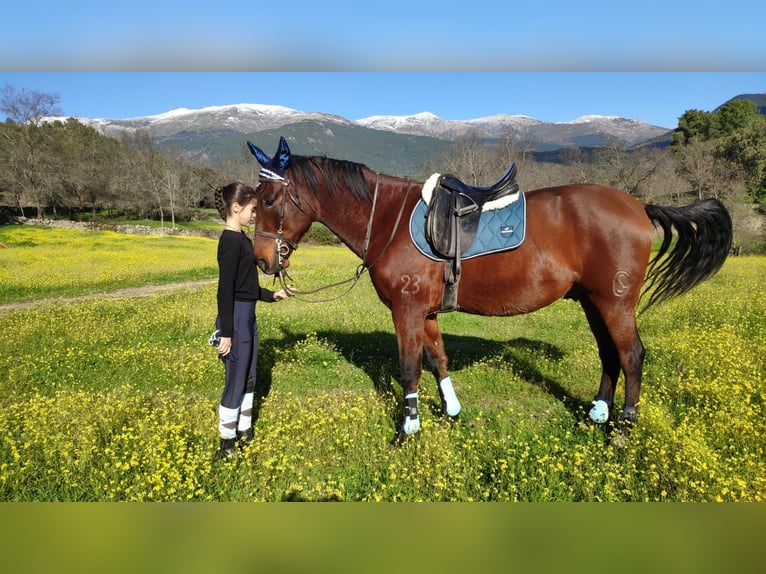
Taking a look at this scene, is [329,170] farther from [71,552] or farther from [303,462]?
[71,552]

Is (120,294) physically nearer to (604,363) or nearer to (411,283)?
(411,283)

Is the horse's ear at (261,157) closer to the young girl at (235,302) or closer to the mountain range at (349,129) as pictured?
the young girl at (235,302)

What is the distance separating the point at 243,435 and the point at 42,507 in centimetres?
182

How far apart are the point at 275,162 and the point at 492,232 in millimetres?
1950

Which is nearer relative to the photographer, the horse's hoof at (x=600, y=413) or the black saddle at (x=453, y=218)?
the black saddle at (x=453, y=218)

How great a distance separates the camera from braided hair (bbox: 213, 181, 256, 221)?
2.82 meters

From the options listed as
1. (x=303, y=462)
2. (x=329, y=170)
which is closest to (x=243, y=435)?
(x=303, y=462)

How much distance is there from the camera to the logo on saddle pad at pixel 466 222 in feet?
10.3

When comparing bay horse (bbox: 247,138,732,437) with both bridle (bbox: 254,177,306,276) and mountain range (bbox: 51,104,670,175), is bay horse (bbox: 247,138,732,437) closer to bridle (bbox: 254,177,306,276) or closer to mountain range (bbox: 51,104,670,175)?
bridle (bbox: 254,177,306,276)

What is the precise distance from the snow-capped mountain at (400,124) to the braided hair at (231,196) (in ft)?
5.90

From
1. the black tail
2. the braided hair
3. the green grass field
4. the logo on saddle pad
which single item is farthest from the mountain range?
the green grass field

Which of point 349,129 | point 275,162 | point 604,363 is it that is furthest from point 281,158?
point 604,363

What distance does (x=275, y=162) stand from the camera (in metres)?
3.17

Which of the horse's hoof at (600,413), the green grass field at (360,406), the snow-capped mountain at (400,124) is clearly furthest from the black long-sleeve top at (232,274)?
the horse's hoof at (600,413)
